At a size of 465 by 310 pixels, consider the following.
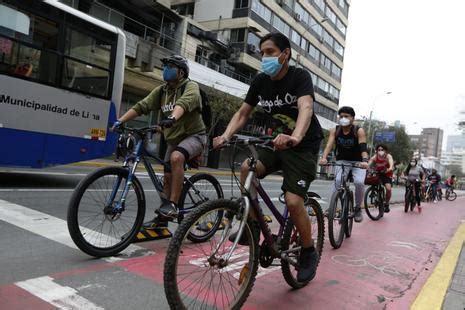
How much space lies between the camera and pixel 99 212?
400 centimetres

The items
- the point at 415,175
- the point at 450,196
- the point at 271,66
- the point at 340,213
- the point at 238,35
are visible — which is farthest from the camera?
the point at 238,35

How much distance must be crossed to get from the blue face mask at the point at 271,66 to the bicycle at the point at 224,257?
2.00 ft

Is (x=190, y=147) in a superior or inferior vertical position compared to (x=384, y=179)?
superior

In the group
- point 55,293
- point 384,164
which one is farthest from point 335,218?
point 384,164

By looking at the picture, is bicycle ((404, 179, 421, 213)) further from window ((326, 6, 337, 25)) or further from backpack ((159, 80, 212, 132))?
window ((326, 6, 337, 25))

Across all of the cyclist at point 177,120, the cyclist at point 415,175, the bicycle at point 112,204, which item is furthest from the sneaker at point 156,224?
the cyclist at point 415,175

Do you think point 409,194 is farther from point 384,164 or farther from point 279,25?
point 279,25

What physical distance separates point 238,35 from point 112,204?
32.5 metres

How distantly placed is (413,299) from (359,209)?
338 centimetres

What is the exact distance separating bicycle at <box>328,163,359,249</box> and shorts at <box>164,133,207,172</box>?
200 cm

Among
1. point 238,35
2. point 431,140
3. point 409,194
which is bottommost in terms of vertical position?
point 409,194

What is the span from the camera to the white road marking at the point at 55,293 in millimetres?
2883

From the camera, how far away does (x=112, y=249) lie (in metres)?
4.02

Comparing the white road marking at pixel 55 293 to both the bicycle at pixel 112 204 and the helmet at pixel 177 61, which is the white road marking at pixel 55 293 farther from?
the helmet at pixel 177 61
